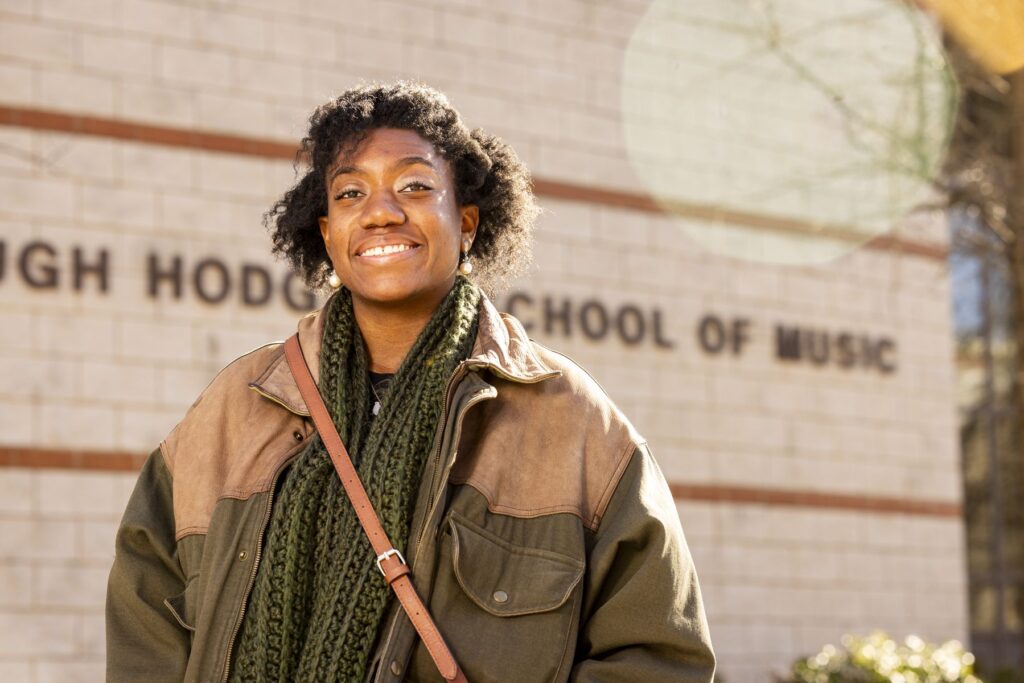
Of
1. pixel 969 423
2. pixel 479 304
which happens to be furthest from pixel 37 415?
pixel 969 423

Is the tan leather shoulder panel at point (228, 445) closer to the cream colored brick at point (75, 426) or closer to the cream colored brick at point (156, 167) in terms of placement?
the cream colored brick at point (75, 426)

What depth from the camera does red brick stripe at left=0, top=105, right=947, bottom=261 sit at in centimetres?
790

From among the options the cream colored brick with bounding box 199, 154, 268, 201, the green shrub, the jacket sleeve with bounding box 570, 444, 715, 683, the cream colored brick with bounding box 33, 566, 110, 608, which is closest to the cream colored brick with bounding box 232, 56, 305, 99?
the cream colored brick with bounding box 199, 154, 268, 201

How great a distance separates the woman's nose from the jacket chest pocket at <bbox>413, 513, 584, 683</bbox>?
65 centimetres

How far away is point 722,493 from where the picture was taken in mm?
9938

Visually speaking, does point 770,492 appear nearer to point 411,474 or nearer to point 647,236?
point 647,236

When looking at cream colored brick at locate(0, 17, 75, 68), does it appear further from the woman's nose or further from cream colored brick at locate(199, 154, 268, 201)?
the woman's nose

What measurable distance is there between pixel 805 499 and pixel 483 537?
297 inches

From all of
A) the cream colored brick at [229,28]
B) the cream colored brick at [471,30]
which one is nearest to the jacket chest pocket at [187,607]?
the cream colored brick at [229,28]

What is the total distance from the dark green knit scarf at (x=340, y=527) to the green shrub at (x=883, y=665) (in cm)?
575

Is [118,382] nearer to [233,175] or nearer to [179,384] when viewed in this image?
[179,384]

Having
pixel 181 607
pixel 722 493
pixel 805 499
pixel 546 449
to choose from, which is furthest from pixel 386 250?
pixel 805 499

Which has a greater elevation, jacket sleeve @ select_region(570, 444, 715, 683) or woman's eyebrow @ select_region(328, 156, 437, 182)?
woman's eyebrow @ select_region(328, 156, 437, 182)

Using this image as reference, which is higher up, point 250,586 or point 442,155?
point 442,155
